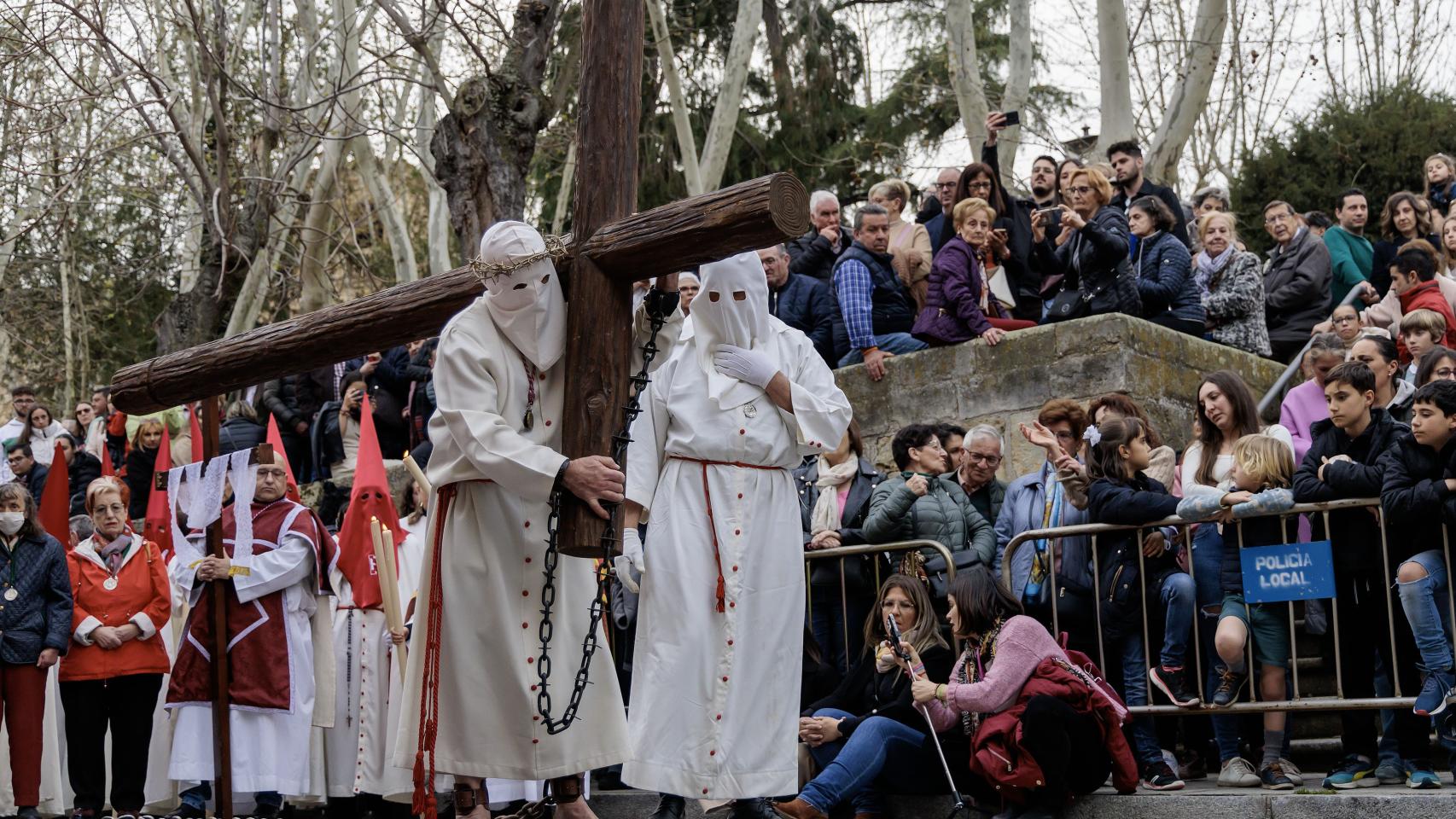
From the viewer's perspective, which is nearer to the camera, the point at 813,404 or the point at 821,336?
the point at 813,404

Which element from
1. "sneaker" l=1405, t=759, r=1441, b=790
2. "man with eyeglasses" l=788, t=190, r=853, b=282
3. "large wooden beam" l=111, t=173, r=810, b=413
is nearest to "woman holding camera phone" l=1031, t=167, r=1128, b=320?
"man with eyeglasses" l=788, t=190, r=853, b=282

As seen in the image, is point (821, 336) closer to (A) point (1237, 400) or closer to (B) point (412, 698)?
(A) point (1237, 400)

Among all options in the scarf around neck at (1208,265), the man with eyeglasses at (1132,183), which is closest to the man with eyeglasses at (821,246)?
the man with eyeglasses at (1132,183)

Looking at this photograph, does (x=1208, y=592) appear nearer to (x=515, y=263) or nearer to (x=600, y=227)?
(x=600, y=227)

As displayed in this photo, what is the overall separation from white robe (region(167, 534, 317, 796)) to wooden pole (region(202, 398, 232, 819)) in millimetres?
920

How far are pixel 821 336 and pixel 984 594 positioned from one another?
15.8 ft

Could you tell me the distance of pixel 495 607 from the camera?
6.29 m

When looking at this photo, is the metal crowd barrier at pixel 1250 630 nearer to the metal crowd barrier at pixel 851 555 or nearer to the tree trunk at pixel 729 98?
the metal crowd barrier at pixel 851 555

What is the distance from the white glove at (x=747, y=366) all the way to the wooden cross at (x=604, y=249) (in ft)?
4.36

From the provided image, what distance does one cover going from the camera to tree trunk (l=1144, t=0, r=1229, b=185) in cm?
1588

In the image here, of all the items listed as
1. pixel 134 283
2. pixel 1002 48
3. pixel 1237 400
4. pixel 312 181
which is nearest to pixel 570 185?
pixel 312 181

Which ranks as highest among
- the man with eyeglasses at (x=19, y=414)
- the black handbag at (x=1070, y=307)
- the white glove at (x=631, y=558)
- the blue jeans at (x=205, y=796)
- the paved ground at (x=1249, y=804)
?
the man with eyeglasses at (x=19, y=414)

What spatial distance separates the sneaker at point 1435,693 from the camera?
23.5ft

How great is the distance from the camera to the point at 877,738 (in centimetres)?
792
